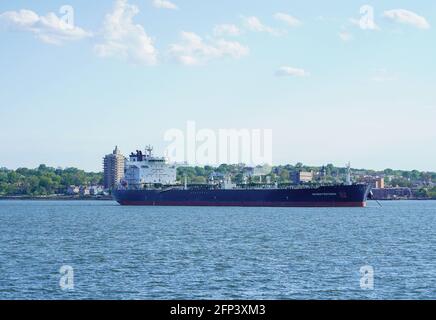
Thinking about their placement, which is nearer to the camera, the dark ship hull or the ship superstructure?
the dark ship hull

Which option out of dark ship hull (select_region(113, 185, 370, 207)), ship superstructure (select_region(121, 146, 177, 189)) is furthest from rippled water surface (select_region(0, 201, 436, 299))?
ship superstructure (select_region(121, 146, 177, 189))

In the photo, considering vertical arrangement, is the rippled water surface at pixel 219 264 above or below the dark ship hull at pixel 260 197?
below

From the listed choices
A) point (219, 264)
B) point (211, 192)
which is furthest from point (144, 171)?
point (219, 264)

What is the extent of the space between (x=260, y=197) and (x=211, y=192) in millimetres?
10323

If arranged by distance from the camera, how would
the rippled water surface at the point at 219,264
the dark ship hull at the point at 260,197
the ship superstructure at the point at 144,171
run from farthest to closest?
the ship superstructure at the point at 144,171 → the dark ship hull at the point at 260,197 → the rippled water surface at the point at 219,264

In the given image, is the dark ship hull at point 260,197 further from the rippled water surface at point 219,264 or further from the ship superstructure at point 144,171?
the rippled water surface at point 219,264

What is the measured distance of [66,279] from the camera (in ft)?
95.2

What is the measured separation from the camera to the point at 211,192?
125 metres

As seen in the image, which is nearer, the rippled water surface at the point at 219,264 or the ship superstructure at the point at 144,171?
the rippled water surface at the point at 219,264

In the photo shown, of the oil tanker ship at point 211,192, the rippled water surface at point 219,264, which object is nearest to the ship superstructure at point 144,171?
the oil tanker ship at point 211,192

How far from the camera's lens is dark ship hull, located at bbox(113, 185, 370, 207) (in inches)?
4435

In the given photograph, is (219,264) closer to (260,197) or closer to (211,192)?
(260,197)

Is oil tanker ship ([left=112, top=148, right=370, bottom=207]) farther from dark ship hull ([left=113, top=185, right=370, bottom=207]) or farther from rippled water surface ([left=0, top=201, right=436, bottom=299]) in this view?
rippled water surface ([left=0, top=201, right=436, bottom=299])

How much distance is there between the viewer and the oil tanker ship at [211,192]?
113m
